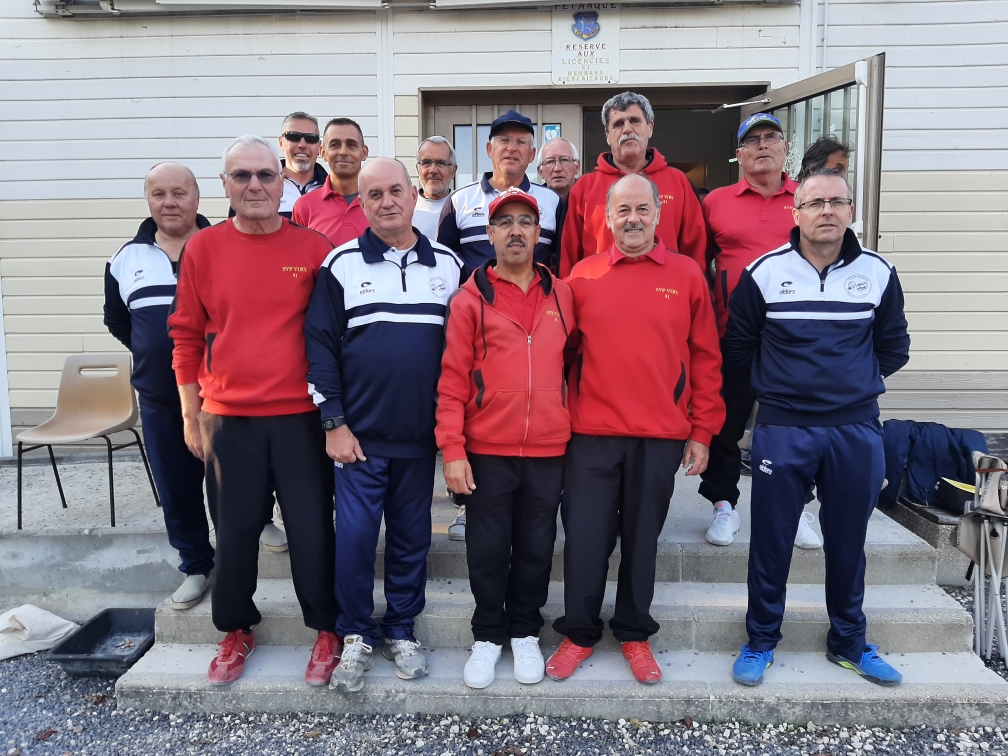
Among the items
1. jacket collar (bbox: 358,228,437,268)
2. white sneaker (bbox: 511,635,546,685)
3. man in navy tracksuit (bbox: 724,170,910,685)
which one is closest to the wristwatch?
jacket collar (bbox: 358,228,437,268)

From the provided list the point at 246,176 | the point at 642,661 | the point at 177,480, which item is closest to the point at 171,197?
the point at 246,176

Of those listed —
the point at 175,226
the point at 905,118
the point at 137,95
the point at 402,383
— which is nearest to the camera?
the point at 402,383

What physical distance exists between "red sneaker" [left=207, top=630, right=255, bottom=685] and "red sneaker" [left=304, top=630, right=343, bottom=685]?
0.87 ft

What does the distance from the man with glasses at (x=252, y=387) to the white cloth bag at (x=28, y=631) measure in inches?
46.5

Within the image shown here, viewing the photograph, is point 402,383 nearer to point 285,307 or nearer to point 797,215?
point 285,307

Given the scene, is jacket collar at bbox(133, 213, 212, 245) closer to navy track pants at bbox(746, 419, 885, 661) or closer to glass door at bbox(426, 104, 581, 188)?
navy track pants at bbox(746, 419, 885, 661)

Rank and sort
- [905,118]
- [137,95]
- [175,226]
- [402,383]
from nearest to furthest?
1. [402,383]
2. [175,226]
3. [905,118]
4. [137,95]

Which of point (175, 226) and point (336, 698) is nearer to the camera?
point (336, 698)

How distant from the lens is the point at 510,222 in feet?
8.11

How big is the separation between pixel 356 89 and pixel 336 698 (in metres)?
4.14

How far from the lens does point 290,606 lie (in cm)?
295

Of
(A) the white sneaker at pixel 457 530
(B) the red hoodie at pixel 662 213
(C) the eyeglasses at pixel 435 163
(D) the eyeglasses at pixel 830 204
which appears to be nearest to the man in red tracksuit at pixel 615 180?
(B) the red hoodie at pixel 662 213

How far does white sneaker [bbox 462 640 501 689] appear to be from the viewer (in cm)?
258

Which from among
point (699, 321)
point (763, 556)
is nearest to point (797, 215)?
point (699, 321)
